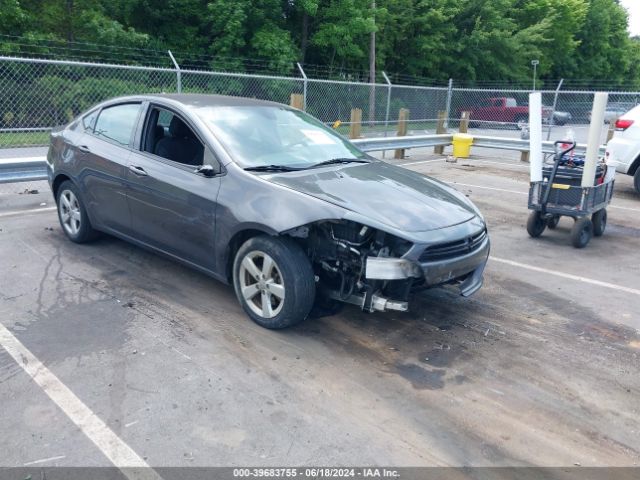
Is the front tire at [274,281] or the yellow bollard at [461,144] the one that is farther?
the yellow bollard at [461,144]

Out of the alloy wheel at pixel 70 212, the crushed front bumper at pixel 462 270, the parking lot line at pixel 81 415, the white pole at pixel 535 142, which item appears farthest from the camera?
the white pole at pixel 535 142

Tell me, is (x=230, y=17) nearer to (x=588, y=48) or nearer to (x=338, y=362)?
(x=338, y=362)

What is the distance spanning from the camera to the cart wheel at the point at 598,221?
23.4ft

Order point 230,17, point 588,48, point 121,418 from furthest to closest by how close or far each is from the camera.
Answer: point 588,48, point 230,17, point 121,418

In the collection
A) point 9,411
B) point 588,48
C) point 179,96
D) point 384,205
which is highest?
point 588,48

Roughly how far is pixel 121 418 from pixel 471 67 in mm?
35904

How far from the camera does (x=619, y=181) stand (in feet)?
40.1

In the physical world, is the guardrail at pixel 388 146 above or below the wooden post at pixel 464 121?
below

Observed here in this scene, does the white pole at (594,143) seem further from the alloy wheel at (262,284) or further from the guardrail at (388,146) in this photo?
the guardrail at (388,146)

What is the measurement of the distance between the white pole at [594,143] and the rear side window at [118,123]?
497 cm

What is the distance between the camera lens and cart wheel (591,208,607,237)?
7131 millimetres

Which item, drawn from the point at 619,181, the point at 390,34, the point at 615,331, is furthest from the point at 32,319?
the point at 390,34

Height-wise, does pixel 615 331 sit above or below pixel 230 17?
below

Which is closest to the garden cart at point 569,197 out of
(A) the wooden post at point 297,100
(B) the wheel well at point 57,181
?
(B) the wheel well at point 57,181
